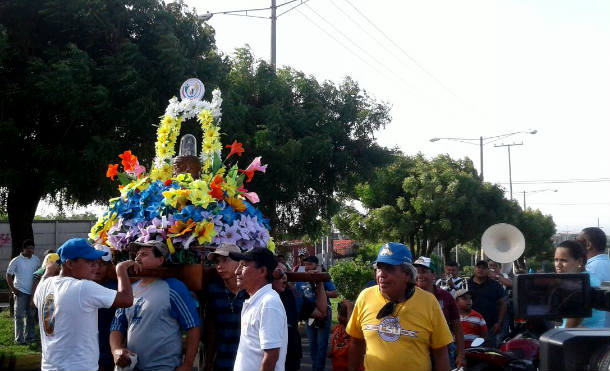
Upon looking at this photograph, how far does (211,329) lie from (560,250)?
2.88 meters

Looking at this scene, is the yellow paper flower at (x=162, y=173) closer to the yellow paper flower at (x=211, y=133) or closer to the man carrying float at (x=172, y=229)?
the man carrying float at (x=172, y=229)

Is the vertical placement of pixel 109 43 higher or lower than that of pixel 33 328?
higher

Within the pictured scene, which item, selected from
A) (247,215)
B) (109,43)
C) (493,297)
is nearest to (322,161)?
(109,43)

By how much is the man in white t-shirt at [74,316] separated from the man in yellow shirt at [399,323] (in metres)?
1.55

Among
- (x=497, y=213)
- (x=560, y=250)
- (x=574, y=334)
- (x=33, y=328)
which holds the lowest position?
(x=33, y=328)

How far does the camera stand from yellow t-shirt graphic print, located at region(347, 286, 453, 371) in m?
4.25

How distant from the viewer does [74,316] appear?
177 inches

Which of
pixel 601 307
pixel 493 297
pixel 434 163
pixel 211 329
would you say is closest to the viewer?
pixel 601 307

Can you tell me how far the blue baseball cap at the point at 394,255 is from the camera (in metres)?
4.42

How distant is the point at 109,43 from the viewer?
13.9 meters

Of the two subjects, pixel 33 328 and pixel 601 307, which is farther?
pixel 33 328

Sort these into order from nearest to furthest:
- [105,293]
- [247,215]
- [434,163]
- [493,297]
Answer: [105,293]
[247,215]
[493,297]
[434,163]

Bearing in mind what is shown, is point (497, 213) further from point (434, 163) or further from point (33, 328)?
point (33, 328)

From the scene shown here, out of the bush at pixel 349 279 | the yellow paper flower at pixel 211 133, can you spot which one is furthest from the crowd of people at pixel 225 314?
the bush at pixel 349 279
